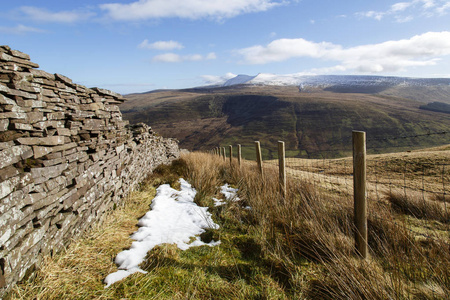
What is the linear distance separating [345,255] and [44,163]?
3.52 meters

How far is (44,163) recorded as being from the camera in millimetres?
2836

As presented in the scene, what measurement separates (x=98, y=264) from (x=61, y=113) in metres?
2.03

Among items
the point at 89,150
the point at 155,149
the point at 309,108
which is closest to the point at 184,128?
the point at 309,108

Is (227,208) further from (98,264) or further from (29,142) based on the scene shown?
(29,142)

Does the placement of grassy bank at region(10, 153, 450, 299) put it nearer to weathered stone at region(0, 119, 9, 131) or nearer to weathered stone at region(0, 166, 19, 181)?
weathered stone at region(0, 166, 19, 181)

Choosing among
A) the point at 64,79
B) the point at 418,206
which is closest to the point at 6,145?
the point at 64,79

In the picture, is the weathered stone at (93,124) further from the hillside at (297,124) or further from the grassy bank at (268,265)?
the hillside at (297,124)

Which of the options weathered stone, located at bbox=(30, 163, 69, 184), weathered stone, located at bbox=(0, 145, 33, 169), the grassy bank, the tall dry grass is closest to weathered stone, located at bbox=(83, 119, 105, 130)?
weathered stone, located at bbox=(30, 163, 69, 184)

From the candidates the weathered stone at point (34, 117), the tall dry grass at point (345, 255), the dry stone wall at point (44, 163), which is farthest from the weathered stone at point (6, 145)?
the tall dry grass at point (345, 255)

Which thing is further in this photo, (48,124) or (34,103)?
→ (48,124)

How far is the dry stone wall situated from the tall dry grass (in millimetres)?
2631

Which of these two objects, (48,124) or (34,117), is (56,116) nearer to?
(48,124)

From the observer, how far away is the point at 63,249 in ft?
10.1

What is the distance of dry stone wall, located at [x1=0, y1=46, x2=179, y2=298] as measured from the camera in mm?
2299
